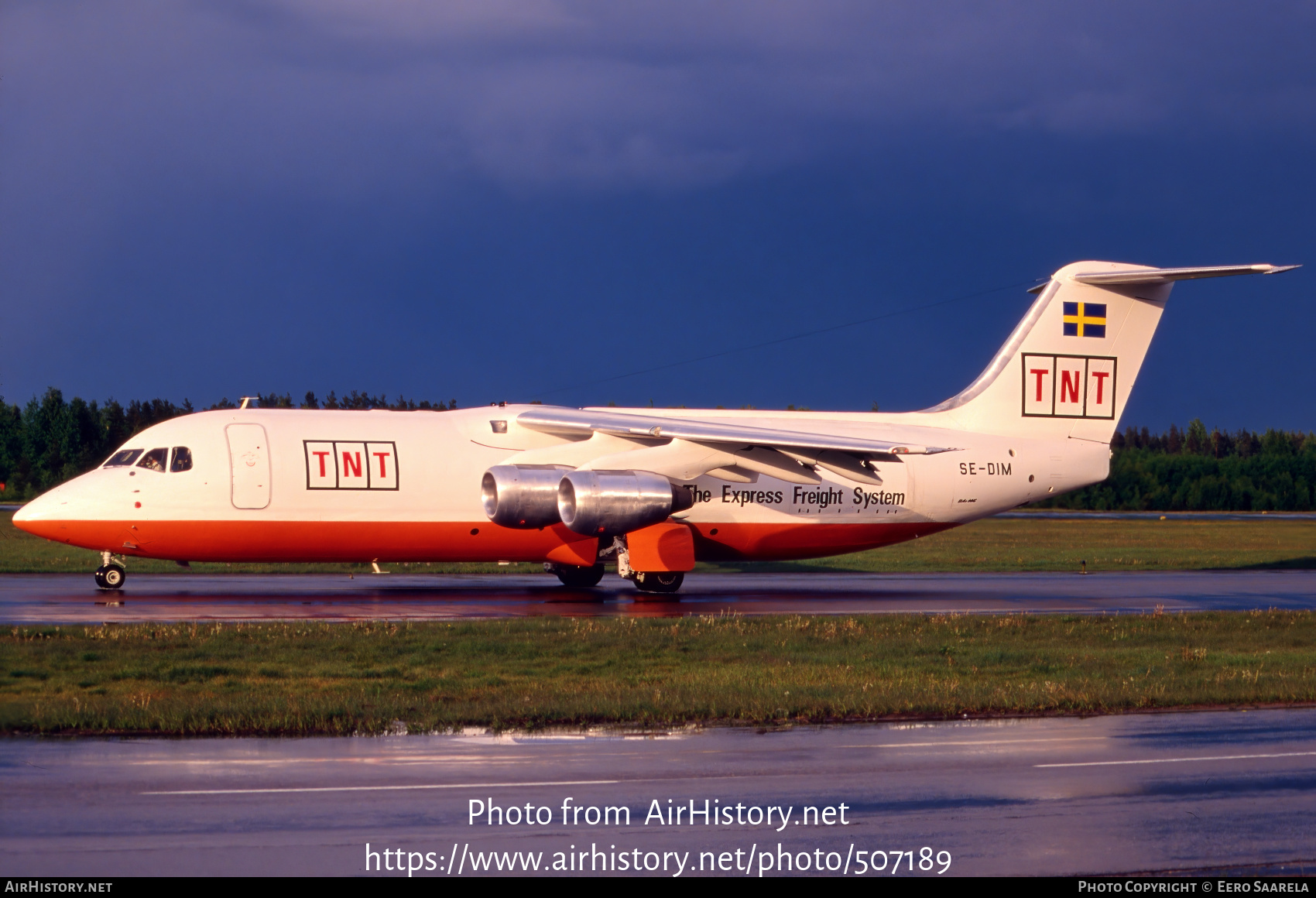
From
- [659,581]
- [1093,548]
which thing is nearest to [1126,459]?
[1093,548]

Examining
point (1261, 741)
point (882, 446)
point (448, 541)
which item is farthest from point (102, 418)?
point (1261, 741)

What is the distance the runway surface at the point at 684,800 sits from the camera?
721 centimetres

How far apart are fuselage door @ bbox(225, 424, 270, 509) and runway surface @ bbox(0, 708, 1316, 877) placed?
12711 millimetres

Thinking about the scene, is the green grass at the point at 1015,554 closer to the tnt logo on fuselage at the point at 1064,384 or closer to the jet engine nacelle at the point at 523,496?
the tnt logo on fuselage at the point at 1064,384

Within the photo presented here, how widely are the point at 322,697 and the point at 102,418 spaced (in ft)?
175

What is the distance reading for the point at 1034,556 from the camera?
39.5 metres

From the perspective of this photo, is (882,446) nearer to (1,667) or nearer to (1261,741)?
(1261,741)

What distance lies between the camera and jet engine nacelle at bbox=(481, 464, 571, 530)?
2241 centimetres

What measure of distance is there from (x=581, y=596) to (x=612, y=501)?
2830 millimetres

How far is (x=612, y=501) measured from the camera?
73.4ft

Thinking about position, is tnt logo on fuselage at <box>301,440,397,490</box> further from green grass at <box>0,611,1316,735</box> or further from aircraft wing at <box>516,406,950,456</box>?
green grass at <box>0,611,1316,735</box>

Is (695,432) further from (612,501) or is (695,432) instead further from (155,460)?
(155,460)

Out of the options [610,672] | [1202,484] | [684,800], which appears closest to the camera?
[684,800]
